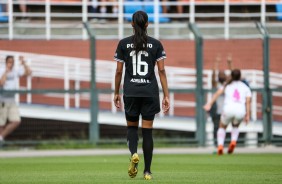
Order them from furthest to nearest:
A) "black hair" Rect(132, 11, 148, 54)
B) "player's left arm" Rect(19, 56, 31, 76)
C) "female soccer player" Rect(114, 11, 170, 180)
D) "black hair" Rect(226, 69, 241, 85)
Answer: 1. "player's left arm" Rect(19, 56, 31, 76)
2. "black hair" Rect(226, 69, 241, 85)
3. "female soccer player" Rect(114, 11, 170, 180)
4. "black hair" Rect(132, 11, 148, 54)

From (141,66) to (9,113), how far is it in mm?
10944

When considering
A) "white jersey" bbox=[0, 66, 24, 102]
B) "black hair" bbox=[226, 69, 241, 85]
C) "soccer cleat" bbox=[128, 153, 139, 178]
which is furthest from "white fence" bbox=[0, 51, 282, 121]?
"soccer cleat" bbox=[128, 153, 139, 178]

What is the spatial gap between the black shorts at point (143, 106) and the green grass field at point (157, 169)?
82 cm

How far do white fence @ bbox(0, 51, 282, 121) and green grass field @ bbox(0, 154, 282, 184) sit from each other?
13.8 ft

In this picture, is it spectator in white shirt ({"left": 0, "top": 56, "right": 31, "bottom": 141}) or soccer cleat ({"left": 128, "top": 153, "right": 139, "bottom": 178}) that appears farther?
spectator in white shirt ({"left": 0, "top": 56, "right": 31, "bottom": 141})

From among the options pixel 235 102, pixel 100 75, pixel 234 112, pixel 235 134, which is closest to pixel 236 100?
pixel 235 102

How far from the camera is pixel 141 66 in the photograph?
1323 cm

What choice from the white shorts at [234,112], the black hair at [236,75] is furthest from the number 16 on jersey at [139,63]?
the white shorts at [234,112]

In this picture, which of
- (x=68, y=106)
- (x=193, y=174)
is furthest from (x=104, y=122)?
(x=193, y=174)

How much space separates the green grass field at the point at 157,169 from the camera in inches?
518

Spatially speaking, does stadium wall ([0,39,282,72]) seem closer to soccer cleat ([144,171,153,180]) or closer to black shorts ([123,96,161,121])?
black shorts ([123,96,161,121])

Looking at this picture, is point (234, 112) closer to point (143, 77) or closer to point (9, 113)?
point (9, 113)

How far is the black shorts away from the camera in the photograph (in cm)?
1328

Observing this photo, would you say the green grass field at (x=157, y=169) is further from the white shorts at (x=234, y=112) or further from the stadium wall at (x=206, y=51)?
the stadium wall at (x=206, y=51)
